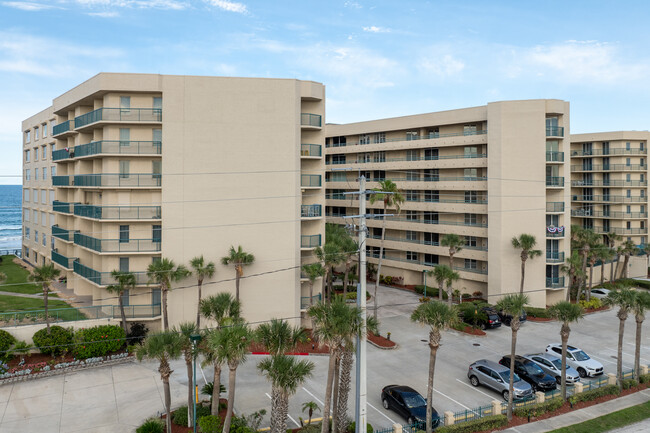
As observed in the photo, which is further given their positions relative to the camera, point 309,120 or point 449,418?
point 309,120

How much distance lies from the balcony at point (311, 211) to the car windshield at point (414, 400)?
60.9 ft

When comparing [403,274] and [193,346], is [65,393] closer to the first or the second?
[193,346]

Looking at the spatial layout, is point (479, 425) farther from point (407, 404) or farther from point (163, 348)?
point (163, 348)

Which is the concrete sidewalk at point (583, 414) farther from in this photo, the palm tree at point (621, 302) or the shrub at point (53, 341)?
the shrub at point (53, 341)

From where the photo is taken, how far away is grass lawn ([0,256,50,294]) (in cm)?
4472

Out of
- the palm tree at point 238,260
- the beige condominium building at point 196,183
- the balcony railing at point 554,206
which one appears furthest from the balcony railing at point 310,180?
the balcony railing at point 554,206

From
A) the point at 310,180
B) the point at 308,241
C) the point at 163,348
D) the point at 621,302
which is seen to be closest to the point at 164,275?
the point at 308,241

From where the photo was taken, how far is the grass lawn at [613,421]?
23891 millimetres

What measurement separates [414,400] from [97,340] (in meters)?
22.4

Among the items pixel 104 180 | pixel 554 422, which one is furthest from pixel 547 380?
pixel 104 180

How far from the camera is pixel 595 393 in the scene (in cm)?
2738

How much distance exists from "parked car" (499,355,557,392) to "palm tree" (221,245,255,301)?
20.8 meters

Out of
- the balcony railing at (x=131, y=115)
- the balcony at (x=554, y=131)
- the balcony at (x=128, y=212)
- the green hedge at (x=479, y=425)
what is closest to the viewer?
the green hedge at (x=479, y=425)

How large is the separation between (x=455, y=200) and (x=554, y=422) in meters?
31.3
